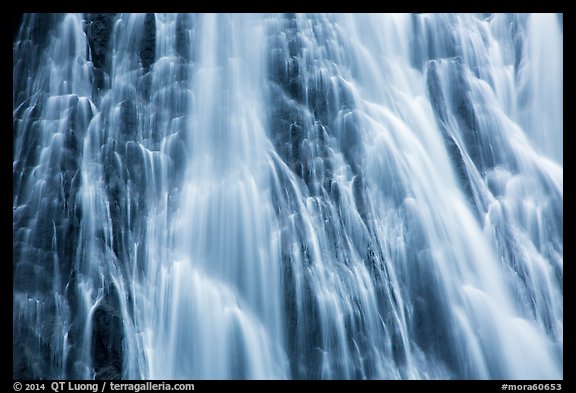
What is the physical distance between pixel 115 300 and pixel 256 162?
3.50 m

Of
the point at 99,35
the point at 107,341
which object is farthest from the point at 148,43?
the point at 107,341

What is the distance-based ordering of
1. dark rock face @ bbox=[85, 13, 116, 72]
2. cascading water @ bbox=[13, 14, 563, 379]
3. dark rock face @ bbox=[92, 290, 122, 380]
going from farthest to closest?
1. dark rock face @ bbox=[85, 13, 116, 72]
2. cascading water @ bbox=[13, 14, 563, 379]
3. dark rock face @ bbox=[92, 290, 122, 380]

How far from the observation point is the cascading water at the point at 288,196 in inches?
358

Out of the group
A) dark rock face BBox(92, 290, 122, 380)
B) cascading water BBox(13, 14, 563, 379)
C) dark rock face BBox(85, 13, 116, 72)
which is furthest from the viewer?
dark rock face BBox(85, 13, 116, 72)

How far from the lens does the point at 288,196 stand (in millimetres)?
9945

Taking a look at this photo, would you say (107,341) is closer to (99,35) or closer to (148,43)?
(148,43)

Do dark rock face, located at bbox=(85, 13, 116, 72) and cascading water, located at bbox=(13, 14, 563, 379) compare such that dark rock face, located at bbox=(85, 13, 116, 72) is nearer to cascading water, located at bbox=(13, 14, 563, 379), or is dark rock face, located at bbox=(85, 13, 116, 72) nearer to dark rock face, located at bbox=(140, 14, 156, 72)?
cascading water, located at bbox=(13, 14, 563, 379)

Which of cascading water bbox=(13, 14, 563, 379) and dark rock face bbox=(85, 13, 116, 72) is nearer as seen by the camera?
cascading water bbox=(13, 14, 563, 379)

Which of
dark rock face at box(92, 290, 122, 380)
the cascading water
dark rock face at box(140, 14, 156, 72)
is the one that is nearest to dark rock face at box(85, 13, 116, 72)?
the cascading water

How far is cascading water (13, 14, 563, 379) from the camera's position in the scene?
29.9 ft

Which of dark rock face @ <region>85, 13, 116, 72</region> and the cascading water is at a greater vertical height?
dark rock face @ <region>85, 13, 116, 72</region>

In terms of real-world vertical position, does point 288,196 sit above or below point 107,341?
above

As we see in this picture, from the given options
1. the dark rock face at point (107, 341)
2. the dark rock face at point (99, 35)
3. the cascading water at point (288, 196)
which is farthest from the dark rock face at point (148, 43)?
the dark rock face at point (107, 341)
